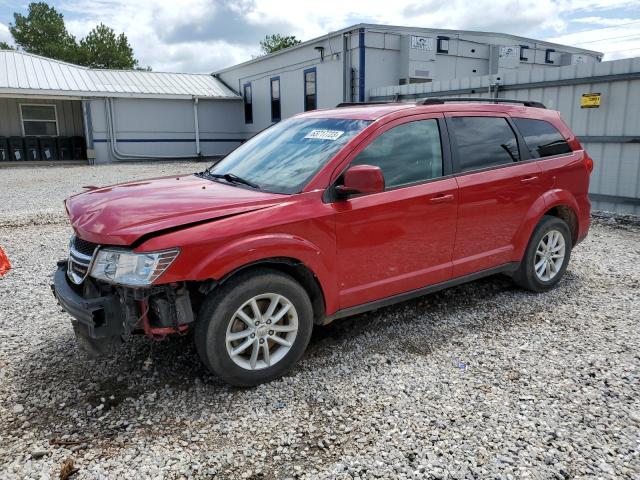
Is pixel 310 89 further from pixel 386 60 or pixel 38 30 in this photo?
pixel 38 30

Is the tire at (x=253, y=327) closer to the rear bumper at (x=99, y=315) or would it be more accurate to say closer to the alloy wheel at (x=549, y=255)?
the rear bumper at (x=99, y=315)

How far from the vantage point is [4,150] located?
21.2 metres

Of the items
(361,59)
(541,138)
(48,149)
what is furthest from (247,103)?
(541,138)

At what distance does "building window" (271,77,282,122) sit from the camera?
70.8 ft

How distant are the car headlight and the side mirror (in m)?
1.21

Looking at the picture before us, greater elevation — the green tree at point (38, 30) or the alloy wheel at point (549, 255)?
the green tree at point (38, 30)

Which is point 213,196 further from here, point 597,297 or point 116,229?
point 597,297

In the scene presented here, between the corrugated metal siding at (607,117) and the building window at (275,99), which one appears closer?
the corrugated metal siding at (607,117)

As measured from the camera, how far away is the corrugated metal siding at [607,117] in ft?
27.3

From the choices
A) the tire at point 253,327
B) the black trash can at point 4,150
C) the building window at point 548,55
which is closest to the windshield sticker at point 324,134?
the tire at point 253,327

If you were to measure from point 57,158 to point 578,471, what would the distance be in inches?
967

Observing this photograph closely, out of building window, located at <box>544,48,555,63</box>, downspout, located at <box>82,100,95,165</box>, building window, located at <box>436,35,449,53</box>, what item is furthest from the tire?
downspout, located at <box>82,100,95,165</box>

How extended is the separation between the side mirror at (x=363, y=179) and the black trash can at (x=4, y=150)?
22.6 m

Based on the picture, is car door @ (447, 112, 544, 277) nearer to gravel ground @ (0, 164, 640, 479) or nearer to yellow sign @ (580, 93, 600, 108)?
gravel ground @ (0, 164, 640, 479)
